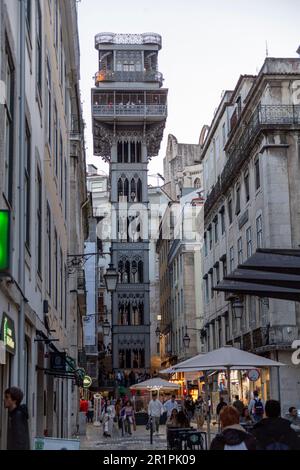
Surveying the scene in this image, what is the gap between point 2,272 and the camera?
8.33 metres

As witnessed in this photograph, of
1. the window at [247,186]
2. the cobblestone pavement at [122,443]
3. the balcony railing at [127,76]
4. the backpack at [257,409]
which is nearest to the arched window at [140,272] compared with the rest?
the balcony railing at [127,76]

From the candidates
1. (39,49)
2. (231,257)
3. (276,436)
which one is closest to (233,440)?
(276,436)

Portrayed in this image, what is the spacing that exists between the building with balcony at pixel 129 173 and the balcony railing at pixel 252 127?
37.3 meters

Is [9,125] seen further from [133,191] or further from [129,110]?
[129,110]

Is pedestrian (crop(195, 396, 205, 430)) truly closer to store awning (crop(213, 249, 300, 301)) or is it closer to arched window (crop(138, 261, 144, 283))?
store awning (crop(213, 249, 300, 301))

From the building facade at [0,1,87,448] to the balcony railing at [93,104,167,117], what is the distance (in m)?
54.8

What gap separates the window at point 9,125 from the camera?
1188 centimetres

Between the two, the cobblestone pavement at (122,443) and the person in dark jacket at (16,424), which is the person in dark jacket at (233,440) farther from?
the cobblestone pavement at (122,443)

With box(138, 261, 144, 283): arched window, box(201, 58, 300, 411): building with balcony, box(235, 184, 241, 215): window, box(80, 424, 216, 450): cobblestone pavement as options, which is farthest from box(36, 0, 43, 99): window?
box(138, 261, 144, 283): arched window

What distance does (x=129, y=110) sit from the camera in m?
87.6

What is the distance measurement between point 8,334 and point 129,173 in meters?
78.1

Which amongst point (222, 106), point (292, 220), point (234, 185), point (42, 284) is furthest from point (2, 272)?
point (222, 106)

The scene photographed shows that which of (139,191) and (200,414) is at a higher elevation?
(139,191)
